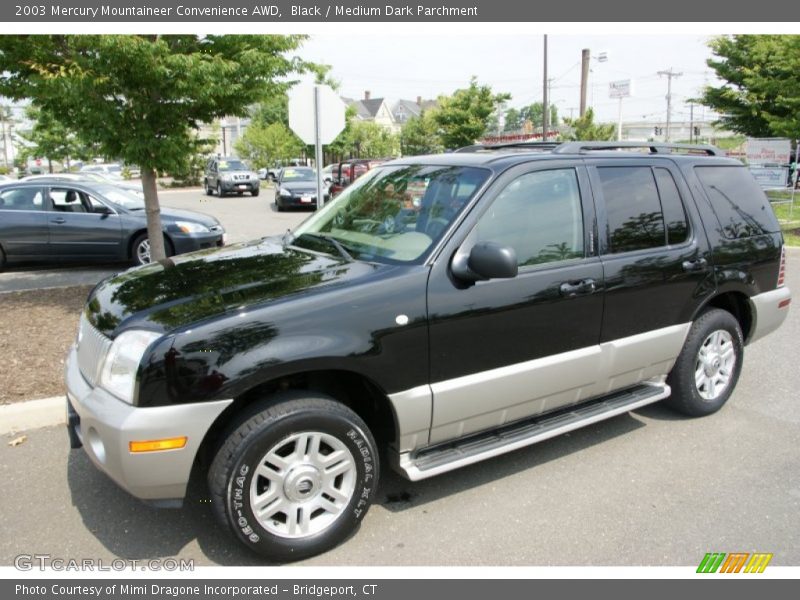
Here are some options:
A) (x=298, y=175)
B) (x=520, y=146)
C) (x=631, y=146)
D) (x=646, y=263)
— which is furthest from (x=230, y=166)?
(x=646, y=263)

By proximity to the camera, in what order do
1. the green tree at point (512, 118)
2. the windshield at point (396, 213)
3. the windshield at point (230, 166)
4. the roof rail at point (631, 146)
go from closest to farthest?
the windshield at point (396, 213), the roof rail at point (631, 146), the windshield at point (230, 166), the green tree at point (512, 118)

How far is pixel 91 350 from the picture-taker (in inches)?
127

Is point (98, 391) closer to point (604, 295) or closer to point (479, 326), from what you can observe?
point (479, 326)

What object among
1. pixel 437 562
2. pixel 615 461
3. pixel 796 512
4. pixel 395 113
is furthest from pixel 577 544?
pixel 395 113

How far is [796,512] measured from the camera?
3480 mm

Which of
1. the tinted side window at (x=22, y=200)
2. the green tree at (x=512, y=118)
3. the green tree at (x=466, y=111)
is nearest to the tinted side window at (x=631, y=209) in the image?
the tinted side window at (x=22, y=200)

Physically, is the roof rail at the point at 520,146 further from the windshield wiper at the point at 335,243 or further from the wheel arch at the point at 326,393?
the wheel arch at the point at 326,393

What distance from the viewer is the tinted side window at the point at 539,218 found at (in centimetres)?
361

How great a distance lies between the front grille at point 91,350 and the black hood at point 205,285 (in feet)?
0.15

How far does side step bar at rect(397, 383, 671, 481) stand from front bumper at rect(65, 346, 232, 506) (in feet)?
3.55

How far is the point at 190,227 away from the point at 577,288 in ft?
26.4

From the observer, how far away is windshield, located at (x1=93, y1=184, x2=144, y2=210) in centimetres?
1061

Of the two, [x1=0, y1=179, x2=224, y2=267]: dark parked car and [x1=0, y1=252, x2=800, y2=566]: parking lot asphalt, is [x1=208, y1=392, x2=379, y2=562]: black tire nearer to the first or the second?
[x1=0, y1=252, x2=800, y2=566]: parking lot asphalt

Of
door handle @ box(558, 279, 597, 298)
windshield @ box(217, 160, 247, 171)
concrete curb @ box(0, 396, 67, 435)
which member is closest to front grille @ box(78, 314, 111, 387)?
concrete curb @ box(0, 396, 67, 435)
